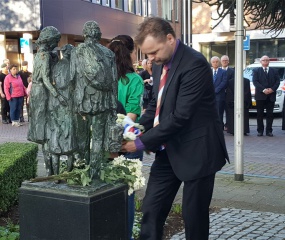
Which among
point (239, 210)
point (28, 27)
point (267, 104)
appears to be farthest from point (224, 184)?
point (28, 27)

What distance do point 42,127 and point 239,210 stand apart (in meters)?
3.29

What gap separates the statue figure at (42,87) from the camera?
346 centimetres

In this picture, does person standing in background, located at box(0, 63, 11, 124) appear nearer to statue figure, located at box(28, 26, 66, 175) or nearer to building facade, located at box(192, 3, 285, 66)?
statue figure, located at box(28, 26, 66, 175)

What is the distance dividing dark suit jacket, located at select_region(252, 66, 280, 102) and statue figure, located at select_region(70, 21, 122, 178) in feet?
32.7

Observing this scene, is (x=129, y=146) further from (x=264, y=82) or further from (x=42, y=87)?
(x=264, y=82)

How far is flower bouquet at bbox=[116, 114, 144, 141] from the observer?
374cm

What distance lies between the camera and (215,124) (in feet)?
12.6

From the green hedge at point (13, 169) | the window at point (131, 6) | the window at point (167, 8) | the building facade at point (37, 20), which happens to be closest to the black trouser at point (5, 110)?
the building facade at point (37, 20)

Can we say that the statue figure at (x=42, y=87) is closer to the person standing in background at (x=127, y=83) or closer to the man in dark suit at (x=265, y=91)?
the person standing in background at (x=127, y=83)

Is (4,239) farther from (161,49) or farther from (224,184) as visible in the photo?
(224,184)

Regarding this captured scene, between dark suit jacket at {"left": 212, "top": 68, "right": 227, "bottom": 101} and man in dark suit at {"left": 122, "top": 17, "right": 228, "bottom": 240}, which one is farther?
dark suit jacket at {"left": 212, "top": 68, "right": 227, "bottom": 101}

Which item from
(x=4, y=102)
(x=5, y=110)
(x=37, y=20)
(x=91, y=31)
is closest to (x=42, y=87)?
(x=91, y=31)

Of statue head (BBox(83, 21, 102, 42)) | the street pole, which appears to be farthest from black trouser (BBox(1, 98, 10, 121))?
statue head (BBox(83, 21, 102, 42))

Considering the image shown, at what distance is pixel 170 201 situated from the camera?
13.3ft
